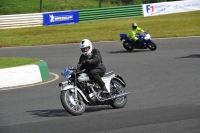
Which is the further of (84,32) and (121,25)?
(121,25)

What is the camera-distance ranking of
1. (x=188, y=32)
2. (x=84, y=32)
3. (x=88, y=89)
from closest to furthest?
(x=88, y=89), (x=188, y=32), (x=84, y=32)

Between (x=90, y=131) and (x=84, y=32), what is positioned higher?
(x=90, y=131)

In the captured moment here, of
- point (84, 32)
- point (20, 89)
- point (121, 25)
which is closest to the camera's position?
point (20, 89)

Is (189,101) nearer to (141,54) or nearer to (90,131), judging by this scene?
(90,131)

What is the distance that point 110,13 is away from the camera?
43125mm

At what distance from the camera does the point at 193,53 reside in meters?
22.0

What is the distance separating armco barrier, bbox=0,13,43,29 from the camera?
3794cm

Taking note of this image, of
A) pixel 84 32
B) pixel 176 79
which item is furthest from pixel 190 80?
pixel 84 32

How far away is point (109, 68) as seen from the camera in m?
19.0

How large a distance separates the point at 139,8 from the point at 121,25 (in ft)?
18.6

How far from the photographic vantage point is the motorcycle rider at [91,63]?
10391mm

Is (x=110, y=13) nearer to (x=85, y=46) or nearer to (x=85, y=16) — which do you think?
(x=85, y=16)

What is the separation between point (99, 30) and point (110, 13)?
6517mm

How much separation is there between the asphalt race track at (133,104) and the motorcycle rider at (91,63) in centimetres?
69
